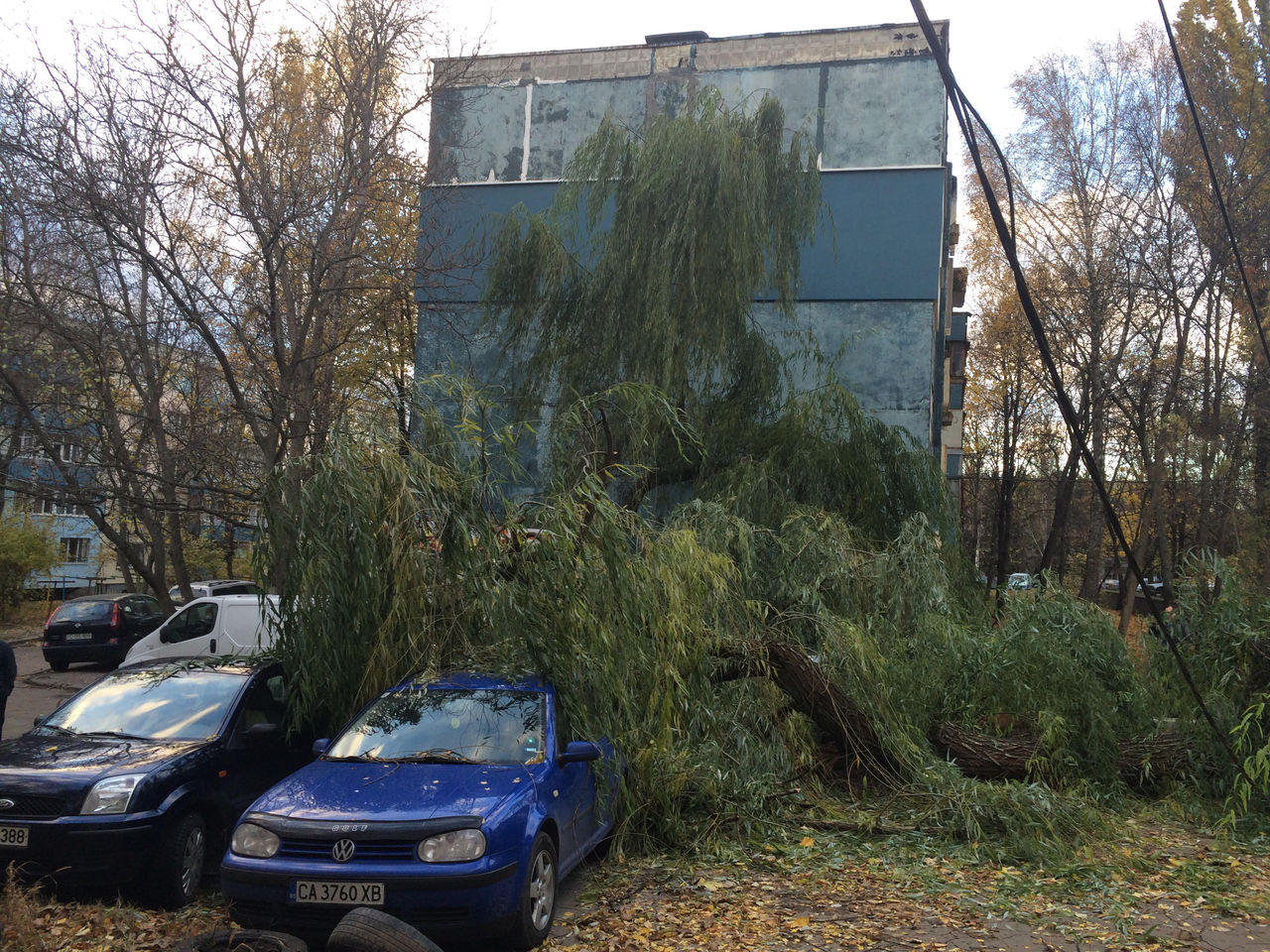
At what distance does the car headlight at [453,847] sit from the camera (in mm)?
5414

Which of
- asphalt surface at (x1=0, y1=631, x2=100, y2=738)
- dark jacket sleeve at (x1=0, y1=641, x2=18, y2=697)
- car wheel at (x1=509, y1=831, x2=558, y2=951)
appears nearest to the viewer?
car wheel at (x1=509, y1=831, x2=558, y2=951)

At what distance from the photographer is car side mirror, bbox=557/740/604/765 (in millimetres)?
6348

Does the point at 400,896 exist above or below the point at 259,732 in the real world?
below

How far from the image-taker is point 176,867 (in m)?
6.41

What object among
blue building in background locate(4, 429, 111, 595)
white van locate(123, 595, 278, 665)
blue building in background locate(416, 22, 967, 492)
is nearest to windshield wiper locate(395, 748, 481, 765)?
blue building in background locate(4, 429, 111, 595)

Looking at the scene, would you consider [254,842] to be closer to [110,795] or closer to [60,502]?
[110,795]

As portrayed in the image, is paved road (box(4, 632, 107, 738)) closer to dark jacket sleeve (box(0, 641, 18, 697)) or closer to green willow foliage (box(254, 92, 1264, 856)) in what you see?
dark jacket sleeve (box(0, 641, 18, 697))

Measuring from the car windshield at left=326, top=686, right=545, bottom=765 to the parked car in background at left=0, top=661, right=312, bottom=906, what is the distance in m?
0.90

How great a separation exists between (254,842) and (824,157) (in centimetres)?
1789

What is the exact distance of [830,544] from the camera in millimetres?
11273

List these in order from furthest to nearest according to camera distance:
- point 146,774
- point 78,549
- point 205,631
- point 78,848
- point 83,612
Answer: point 78,549 < point 83,612 < point 205,631 < point 146,774 < point 78,848

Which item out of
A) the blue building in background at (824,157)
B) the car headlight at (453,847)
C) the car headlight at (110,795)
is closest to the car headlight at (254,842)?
the car headlight at (453,847)

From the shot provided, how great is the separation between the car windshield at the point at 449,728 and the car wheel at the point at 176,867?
1.00 m

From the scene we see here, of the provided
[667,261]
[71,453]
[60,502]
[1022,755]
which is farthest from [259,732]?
[71,453]
